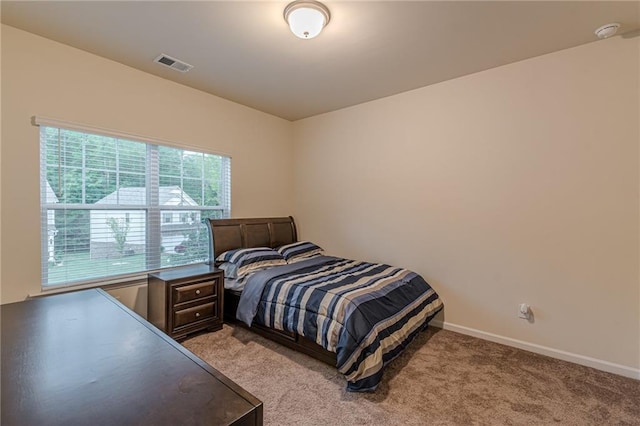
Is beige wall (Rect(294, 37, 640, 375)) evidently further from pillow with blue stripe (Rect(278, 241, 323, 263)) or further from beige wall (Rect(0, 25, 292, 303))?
beige wall (Rect(0, 25, 292, 303))

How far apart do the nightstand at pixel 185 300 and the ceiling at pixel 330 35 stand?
204cm

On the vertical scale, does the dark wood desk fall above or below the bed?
above

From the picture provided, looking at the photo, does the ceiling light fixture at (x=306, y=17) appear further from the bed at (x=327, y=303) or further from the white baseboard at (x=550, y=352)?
the white baseboard at (x=550, y=352)

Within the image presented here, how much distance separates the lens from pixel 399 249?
3.54 m

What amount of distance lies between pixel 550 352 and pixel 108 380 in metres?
3.25

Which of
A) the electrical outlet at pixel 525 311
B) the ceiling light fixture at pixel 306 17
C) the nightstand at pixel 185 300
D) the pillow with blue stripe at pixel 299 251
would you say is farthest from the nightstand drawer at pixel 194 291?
the electrical outlet at pixel 525 311

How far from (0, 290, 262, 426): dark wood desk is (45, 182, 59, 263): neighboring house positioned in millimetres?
1239

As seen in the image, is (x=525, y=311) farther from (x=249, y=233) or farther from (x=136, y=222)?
(x=136, y=222)

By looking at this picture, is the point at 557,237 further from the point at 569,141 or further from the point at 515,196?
the point at 569,141

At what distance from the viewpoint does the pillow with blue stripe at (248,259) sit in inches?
124

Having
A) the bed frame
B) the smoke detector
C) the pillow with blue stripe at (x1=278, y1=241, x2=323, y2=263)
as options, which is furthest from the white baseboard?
the smoke detector

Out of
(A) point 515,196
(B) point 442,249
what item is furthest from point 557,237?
(B) point 442,249

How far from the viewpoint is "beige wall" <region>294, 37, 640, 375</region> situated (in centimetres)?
235

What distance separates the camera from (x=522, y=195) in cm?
274
